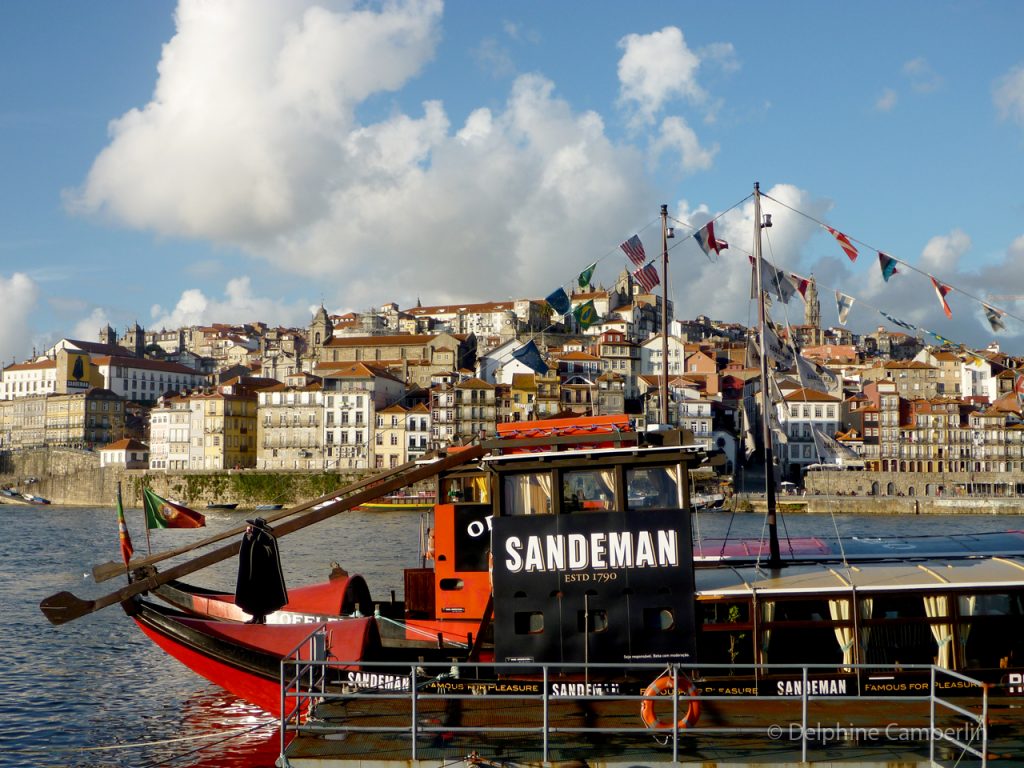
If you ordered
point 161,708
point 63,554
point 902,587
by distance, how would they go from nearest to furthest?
point 902,587, point 161,708, point 63,554

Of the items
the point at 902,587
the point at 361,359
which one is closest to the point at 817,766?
the point at 902,587

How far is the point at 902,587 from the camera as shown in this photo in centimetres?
1296

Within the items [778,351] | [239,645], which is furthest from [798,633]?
[778,351]

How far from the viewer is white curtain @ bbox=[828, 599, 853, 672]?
1301cm

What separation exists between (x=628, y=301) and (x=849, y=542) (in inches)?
5264

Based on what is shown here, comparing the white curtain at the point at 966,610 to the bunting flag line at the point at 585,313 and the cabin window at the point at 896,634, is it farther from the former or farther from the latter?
the bunting flag line at the point at 585,313

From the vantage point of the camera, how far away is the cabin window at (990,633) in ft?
42.5

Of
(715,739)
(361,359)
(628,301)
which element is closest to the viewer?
(715,739)

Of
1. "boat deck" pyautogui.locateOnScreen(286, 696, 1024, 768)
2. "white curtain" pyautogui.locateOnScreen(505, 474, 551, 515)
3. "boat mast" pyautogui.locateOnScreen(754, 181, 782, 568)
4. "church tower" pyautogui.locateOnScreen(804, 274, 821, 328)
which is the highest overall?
"church tower" pyautogui.locateOnScreen(804, 274, 821, 328)

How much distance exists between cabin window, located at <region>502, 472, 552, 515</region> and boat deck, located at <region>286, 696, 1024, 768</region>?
2.22 metres

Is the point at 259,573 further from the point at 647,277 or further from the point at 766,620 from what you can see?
the point at 647,277

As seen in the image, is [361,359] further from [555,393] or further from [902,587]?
[902,587]

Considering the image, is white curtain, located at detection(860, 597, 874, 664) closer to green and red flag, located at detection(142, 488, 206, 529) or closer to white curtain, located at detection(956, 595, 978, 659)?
white curtain, located at detection(956, 595, 978, 659)

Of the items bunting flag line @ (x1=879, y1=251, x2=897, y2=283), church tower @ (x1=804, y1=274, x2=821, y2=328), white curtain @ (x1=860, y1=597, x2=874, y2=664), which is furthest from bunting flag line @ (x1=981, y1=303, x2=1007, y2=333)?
church tower @ (x1=804, y1=274, x2=821, y2=328)
